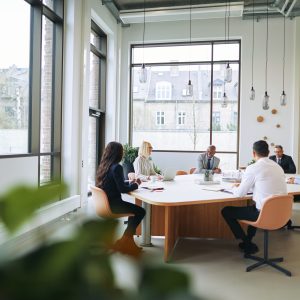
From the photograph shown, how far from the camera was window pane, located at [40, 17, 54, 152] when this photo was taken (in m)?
5.32

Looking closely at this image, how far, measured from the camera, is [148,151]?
4.74 metres

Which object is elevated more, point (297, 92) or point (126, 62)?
point (126, 62)

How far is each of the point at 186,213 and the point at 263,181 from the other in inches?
50.0

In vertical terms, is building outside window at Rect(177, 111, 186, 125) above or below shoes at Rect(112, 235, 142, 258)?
above

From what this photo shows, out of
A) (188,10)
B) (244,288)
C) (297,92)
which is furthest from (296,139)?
(244,288)

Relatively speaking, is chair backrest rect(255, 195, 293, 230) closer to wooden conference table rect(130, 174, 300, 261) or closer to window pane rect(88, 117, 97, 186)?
wooden conference table rect(130, 174, 300, 261)

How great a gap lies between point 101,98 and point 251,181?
17.0ft

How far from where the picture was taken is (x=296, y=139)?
7207mm

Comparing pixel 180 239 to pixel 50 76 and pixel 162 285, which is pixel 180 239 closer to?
pixel 50 76

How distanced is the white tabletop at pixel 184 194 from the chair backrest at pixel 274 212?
13.9 inches

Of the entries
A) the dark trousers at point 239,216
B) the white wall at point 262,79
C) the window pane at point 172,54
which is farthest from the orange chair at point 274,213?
the window pane at point 172,54

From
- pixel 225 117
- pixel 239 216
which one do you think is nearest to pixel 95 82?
pixel 225 117

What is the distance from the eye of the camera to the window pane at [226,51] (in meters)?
7.70

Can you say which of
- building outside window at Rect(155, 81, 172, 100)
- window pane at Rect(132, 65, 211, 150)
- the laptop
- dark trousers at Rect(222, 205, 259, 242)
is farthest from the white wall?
dark trousers at Rect(222, 205, 259, 242)
